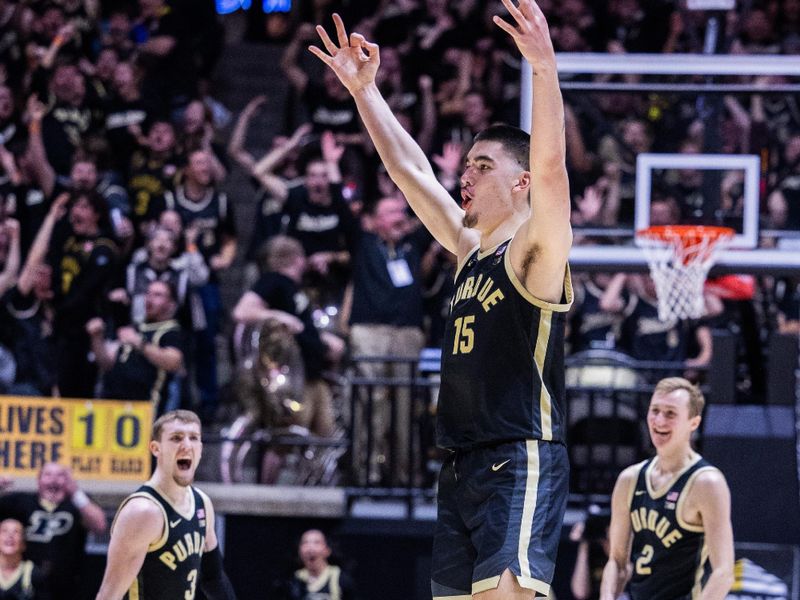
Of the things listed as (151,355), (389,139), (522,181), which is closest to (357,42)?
(389,139)

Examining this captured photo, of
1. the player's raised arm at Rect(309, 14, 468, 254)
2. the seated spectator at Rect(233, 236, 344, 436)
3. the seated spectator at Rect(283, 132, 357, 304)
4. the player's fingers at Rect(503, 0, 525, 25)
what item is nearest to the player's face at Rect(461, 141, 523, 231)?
the player's raised arm at Rect(309, 14, 468, 254)

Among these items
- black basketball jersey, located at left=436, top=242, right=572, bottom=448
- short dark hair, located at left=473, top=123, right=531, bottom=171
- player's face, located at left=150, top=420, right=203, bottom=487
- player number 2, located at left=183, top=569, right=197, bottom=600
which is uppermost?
short dark hair, located at left=473, top=123, right=531, bottom=171

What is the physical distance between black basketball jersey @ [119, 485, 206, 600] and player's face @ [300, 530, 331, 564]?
3.31 metres

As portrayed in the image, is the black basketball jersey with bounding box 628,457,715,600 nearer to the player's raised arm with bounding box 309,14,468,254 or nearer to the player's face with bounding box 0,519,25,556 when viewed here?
the player's raised arm with bounding box 309,14,468,254

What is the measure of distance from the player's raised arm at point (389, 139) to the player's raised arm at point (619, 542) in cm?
200

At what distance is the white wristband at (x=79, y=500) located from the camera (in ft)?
32.0

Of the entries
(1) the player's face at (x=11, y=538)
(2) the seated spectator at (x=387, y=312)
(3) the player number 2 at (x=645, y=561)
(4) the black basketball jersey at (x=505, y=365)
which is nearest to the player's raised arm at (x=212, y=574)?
(3) the player number 2 at (x=645, y=561)

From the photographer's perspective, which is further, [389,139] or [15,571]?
[15,571]

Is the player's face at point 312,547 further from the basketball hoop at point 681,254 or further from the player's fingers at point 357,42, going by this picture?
the player's fingers at point 357,42

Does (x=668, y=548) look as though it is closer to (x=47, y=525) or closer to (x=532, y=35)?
(x=532, y=35)

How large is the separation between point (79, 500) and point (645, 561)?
4.64m

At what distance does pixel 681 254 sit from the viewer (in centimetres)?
879

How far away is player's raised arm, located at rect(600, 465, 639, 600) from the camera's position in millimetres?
6289

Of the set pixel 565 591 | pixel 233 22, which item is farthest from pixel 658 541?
pixel 233 22
